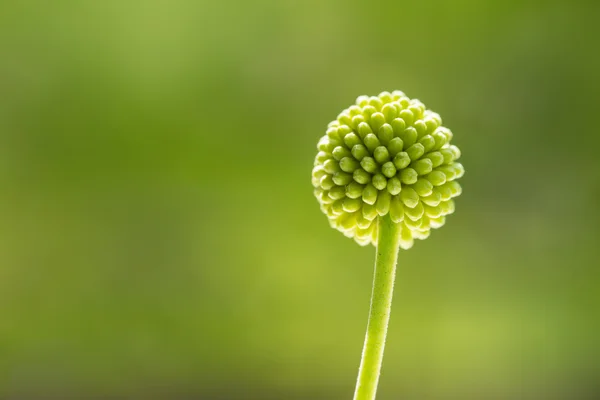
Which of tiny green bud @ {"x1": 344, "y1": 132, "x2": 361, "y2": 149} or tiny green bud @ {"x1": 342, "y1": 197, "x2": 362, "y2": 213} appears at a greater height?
tiny green bud @ {"x1": 344, "y1": 132, "x2": 361, "y2": 149}

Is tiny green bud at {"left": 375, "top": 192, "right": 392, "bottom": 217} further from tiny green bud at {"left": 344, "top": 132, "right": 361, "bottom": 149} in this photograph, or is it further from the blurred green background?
the blurred green background


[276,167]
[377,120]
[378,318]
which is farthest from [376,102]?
[276,167]

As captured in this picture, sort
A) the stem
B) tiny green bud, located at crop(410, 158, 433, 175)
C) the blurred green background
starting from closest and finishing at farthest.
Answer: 1. the stem
2. tiny green bud, located at crop(410, 158, 433, 175)
3. the blurred green background

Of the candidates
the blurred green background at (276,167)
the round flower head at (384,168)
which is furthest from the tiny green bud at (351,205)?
the blurred green background at (276,167)

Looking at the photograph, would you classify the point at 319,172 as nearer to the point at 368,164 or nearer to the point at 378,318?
the point at 368,164

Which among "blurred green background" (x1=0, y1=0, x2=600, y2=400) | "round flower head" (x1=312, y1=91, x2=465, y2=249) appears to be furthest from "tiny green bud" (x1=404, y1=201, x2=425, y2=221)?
"blurred green background" (x1=0, y1=0, x2=600, y2=400)

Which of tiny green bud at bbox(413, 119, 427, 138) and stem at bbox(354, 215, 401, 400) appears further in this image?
tiny green bud at bbox(413, 119, 427, 138)

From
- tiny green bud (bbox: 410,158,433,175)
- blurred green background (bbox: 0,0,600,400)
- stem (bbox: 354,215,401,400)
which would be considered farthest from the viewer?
blurred green background (bbox: 0,0,600,400)
